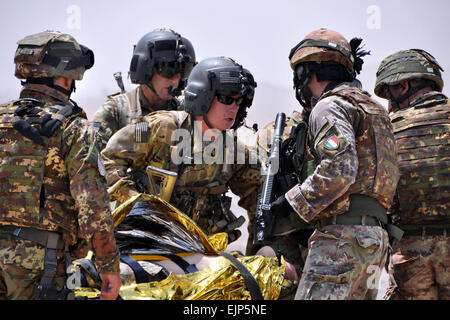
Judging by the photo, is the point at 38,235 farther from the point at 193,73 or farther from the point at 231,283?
the point at 193,73

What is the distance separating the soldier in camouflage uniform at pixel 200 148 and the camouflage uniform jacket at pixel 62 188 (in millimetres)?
1172

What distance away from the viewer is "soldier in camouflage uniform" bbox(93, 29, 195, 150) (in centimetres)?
669

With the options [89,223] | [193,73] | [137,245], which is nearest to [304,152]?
[193,73]

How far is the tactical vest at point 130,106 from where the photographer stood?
22.1ft

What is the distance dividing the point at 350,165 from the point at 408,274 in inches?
68.3

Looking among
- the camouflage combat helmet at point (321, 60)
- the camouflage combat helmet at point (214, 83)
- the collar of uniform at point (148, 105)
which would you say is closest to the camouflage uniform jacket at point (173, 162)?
the camouflage combat helmet at point (214, 83)

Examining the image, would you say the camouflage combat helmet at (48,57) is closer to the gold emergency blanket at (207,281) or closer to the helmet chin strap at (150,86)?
the gold emergency blanket at (207,281)

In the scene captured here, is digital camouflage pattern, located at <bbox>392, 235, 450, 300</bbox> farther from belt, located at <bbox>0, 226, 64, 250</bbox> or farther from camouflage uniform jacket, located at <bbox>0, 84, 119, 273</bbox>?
belt, located at <bbox>0, 226, 64, 250</bbox>

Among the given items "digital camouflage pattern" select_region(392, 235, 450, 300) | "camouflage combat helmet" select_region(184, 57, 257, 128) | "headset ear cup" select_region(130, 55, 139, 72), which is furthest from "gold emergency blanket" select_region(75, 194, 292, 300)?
"headset ear cup" select_region(130, 55, 139, 72)

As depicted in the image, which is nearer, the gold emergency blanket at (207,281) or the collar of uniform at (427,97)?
the gold emergency blanket at (207,281)

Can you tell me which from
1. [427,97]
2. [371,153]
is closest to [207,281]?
[371,153]

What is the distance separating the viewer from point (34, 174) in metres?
3.97

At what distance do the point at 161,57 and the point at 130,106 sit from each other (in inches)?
23.8

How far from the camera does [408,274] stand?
548 centimetres
